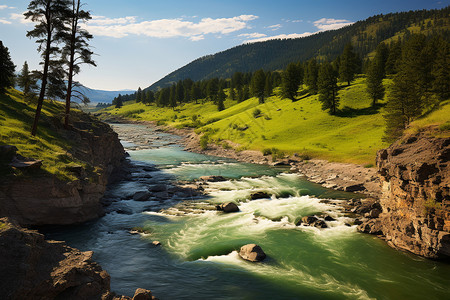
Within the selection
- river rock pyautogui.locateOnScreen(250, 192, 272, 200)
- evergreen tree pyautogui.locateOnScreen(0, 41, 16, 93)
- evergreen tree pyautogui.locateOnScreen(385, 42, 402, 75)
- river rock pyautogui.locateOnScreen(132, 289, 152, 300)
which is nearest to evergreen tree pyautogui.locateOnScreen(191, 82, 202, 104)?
evergreen tree pyautogui.locateOnScreen(385, 42, 402, 75)

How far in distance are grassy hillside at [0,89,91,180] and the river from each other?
5.40 m

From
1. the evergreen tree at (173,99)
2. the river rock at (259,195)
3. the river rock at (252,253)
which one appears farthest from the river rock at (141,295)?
the evergreen tree at (173,99)

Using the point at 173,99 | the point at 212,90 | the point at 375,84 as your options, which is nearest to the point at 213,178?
the point at 375,84

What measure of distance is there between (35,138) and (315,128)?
60.7m

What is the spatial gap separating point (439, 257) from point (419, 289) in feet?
13.8

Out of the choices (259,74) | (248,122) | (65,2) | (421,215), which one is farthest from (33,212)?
(259,74)

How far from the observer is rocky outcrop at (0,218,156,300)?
851 centimetres

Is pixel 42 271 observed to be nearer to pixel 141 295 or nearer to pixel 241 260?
pixel 141 295

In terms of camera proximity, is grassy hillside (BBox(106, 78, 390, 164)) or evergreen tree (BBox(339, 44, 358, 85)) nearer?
grassy hillside (BBox(106, 78, 390, 164))

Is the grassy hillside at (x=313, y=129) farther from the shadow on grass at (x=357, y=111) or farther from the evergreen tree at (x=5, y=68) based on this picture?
the evergreen tree at (x=5, y=68)

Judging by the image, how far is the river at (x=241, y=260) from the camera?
49.6ft

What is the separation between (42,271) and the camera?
9.52 meters

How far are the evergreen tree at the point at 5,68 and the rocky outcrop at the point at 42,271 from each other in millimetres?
33997

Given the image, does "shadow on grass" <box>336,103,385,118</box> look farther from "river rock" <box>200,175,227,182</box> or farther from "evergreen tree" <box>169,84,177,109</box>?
"evergreen tree" <box>169,84,177,109</box>
